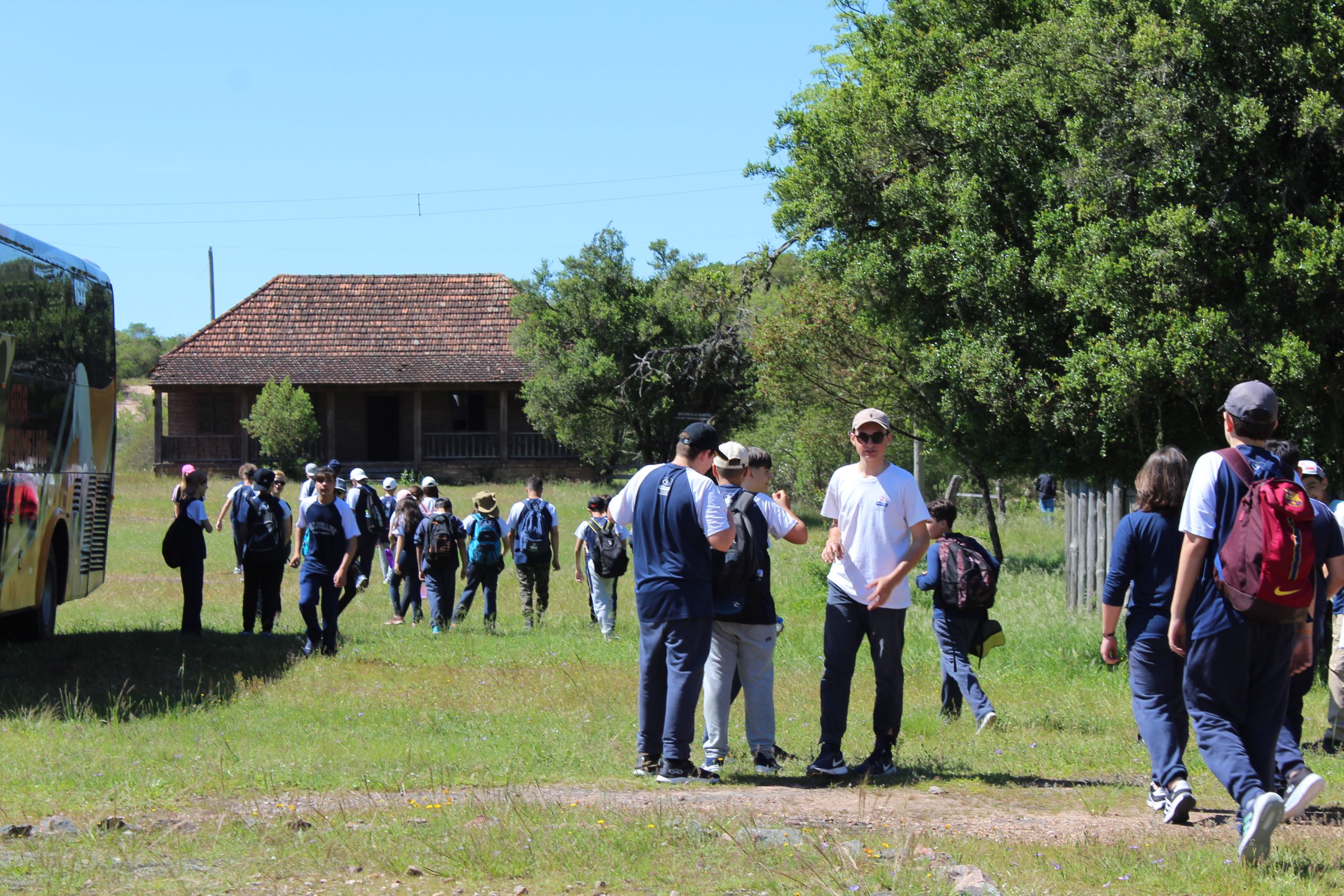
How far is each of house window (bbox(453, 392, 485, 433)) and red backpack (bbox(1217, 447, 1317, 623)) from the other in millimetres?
38108

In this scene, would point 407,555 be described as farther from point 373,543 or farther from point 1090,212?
point 1090,212

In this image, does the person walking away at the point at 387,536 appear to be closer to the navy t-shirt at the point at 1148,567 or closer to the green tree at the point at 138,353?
the navy t-shirt at the point at 1148,567

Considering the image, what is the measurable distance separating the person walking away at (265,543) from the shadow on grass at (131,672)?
0.38m

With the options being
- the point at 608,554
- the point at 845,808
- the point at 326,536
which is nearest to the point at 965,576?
the point at 845,808

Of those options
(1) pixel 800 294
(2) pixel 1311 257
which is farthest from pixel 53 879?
(1) pixel 800 294

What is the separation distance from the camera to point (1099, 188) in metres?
10.8

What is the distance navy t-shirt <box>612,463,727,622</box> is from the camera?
6672 mm

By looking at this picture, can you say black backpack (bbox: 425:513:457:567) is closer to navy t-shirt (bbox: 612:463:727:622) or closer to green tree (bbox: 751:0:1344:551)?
green tree (bbox: 751:0:1344:551)

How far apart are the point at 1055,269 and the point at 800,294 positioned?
897 cm

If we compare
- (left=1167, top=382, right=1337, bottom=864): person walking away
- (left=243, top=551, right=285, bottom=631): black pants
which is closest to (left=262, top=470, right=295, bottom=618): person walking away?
(left=243, top=551, right=285, bottom=631): black pants

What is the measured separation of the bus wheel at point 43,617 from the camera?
12.2 meters

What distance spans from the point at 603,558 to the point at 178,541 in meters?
3.97

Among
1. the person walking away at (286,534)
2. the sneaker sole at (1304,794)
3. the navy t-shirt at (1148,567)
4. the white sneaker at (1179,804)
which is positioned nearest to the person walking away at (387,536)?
the person walking away at (286,534)

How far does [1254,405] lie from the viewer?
5488mm
